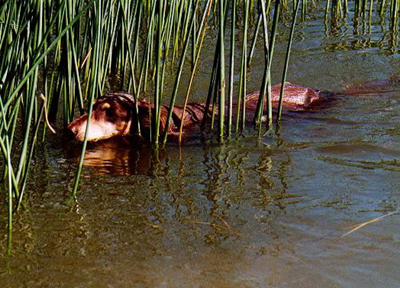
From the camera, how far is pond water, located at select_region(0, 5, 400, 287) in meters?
2.80

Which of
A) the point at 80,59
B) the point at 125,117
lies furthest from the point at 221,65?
the point at 80,59

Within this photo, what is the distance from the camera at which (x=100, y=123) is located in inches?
188

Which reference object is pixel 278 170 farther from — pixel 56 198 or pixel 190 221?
pixel 56 198

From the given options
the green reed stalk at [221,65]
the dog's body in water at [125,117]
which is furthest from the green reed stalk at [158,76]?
the green reed stalk at [221,65]

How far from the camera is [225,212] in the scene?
11.1 feet

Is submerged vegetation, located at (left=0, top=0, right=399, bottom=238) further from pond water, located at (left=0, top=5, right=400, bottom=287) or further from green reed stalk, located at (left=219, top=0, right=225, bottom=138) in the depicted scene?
pond water, located at (left=0, top=5, right=400, bottom=287)

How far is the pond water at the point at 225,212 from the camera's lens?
110 inches

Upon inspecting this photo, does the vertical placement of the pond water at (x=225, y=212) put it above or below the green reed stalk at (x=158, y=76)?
below

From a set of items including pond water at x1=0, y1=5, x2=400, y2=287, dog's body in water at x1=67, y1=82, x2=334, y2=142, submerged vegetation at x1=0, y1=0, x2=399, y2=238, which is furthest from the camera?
dog's body in water at x1=67, y1=82, x2=334, y2=142

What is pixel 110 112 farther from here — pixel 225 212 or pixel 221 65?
pixel 225 212

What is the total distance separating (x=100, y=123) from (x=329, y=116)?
169cm

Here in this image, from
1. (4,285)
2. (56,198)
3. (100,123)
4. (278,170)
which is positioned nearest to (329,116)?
(278,170)

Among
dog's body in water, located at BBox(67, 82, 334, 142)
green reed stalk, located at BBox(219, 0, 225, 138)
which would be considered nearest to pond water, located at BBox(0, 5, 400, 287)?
dog's body in water, located at BBox(67, 82, 334, 142)

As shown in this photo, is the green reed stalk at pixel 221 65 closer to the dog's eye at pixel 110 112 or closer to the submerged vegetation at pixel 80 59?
the submerged vegetation at pixel 80 59
